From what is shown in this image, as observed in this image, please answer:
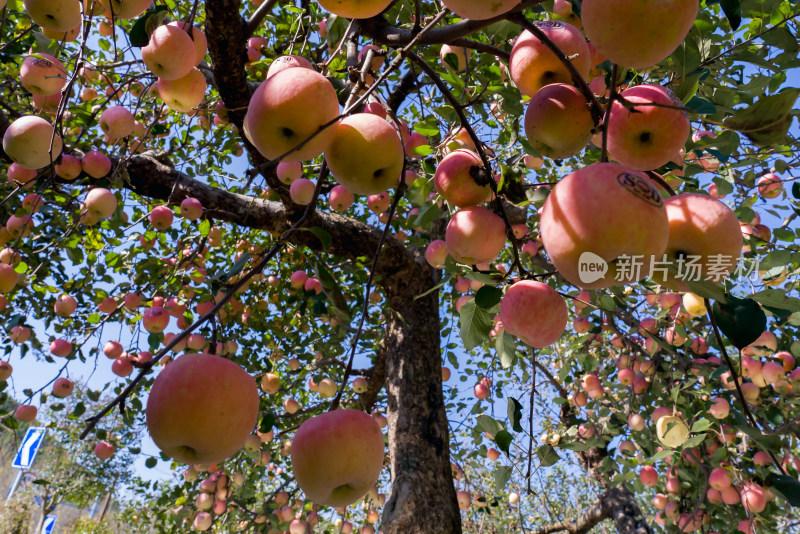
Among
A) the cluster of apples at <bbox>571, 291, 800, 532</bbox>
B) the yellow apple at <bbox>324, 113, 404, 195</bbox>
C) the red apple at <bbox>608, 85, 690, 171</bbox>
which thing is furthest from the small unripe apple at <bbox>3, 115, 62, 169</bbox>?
the cluster of apples at <bbox>571, 291, 800, 532</bbox>

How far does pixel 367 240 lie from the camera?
3.61 meters

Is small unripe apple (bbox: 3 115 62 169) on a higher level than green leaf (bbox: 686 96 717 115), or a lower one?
higher

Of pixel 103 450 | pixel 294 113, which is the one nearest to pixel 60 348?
pixel 103 450

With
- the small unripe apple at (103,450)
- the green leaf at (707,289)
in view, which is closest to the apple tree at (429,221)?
the green leaf at (707,289)

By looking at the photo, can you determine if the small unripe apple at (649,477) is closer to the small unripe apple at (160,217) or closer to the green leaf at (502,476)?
the green leaf at (502,476)

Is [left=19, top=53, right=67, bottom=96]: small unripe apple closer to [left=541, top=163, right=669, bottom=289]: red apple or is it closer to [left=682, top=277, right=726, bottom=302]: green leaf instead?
[left=541, top=163, right=669, bottom=289]: red apple

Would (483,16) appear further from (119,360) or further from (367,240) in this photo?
(119,360)

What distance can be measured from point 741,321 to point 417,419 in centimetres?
217

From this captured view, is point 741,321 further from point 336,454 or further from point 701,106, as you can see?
point 336,454

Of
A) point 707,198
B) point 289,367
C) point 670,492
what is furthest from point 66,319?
point 670,492

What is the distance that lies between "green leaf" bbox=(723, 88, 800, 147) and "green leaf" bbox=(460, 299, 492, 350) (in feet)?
2.63

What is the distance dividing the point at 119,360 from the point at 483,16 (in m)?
3.54

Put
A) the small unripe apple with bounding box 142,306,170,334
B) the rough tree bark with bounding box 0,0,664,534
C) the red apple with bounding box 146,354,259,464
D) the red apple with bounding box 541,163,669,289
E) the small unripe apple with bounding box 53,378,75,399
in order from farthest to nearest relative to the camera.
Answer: the small unripe apple with bounding box 53,378,75,399, the small unripe apple with bounding box 142,306,170,334, the rough tree bark with bounding box 0,0,664,534, the red apple with bounding box 146,354,259,464, the red apple with bounding box 541,163,669,289

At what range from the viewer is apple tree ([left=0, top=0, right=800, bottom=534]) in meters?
0.86
